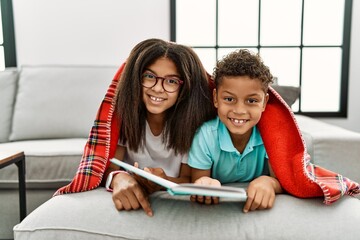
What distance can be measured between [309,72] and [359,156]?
146 centimetres

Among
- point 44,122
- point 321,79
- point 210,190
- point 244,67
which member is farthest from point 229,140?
→ point 321,79

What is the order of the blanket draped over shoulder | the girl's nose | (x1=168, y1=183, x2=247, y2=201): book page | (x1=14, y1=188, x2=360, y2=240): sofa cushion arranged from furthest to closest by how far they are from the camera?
the girl's nose, the blanket draped over shoulder, (x1=14, y1=188, x2=360, y2=240): sofa cushion, (x1=168, y1=183, x2=247, y2=201): book page

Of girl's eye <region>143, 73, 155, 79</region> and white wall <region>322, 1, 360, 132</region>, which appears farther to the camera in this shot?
white wall <region>322, 1, 360, 132</region>

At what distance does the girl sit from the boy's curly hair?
0.10m

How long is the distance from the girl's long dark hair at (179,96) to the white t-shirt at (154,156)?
0.15 ft

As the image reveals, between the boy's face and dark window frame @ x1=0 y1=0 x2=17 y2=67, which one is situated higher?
dark window frame @ x1=0 y1=0 x2=17 y2=67

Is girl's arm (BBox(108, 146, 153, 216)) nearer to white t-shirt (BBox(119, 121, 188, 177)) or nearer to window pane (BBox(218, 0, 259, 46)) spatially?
white t-shirt (BBox(119, 121, 188, 177))

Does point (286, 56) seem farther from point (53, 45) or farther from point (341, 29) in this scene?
point (53, 45)

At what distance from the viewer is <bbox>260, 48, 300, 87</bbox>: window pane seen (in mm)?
2703

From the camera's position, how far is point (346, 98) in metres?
2.62

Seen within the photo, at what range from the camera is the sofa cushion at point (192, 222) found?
2.98ft

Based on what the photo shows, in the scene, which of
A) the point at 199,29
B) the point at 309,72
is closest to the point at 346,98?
the point at 309,72

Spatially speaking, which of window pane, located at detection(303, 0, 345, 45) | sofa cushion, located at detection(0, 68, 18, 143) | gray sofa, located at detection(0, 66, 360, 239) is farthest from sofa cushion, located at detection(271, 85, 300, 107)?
sofa cushion, located at detection(0, 68, 18, 143)

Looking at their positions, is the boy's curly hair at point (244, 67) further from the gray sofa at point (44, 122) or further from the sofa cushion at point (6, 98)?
the sofa cushion at point (6, 98)
